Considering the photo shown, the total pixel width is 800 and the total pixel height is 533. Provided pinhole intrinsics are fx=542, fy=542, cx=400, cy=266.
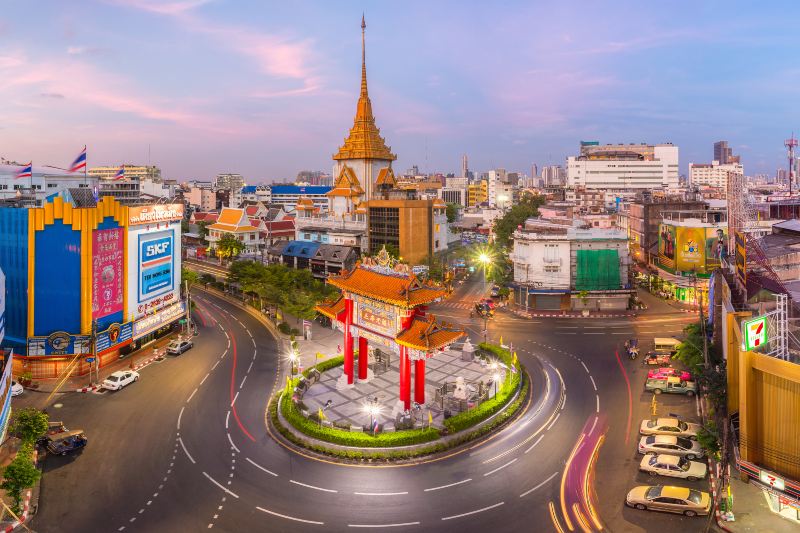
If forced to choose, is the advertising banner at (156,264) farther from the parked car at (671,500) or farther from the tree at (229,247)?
the parked car at (671,500)

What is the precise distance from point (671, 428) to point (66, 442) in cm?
3451

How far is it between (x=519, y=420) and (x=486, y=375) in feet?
26.5

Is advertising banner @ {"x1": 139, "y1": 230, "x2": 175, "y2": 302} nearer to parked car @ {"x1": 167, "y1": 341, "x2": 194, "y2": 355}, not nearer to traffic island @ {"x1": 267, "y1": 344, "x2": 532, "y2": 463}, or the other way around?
parked car @ {"x1": 167, "y1": 341, "x2": 194, "y2": 355}

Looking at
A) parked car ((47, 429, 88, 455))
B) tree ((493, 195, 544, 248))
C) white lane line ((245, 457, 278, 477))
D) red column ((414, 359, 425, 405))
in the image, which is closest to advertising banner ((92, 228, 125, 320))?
parked car ((47, 429, 88, 455))

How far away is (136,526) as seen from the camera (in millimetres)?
23578

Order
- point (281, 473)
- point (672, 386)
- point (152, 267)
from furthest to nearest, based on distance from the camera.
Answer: point (152, 267)
point (672, 386)
point (281, 473)

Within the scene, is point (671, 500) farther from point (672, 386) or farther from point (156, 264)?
point (156, 264)

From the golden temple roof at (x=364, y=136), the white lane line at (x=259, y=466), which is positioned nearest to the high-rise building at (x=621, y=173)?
the golden temple roof at (x=364, y=136)

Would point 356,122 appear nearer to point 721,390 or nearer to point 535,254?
point 535,254

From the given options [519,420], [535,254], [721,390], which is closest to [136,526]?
[519,420]

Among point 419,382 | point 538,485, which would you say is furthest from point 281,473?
point 538,485

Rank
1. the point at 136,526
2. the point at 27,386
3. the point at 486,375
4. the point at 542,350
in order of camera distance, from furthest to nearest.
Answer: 1. the point at 542,350
2. the point at 486,375
3. the point at 27,386
4. the point at 136,526

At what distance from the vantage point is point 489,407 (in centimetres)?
3528

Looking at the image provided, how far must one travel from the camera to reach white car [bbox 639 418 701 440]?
3152 cm
